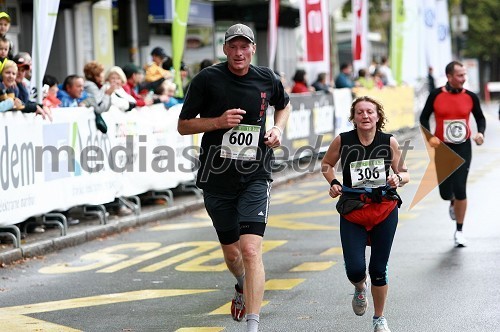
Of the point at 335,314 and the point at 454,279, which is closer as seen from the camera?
the point at 335,314

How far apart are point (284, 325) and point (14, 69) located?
574 cm

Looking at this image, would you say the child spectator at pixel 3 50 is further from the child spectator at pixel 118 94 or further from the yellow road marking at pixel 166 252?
the yellow road marking at pixel 166 252

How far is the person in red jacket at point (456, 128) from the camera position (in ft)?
38.0

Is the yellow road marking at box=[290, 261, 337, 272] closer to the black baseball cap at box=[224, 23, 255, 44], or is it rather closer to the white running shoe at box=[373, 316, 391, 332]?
the white running shoe at box=[373, 316, 391, 332]

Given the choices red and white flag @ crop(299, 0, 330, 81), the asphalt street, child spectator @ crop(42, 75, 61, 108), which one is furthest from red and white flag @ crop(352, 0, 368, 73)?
child spectator @ crop(42, 75, 61, 108)

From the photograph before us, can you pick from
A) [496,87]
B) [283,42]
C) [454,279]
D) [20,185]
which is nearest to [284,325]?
[454,279]

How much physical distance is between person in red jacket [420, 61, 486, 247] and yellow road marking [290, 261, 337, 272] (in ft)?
5.85

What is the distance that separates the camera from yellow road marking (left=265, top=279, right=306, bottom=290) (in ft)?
30.5

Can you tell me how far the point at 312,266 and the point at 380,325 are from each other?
123 inches

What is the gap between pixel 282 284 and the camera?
945 cm

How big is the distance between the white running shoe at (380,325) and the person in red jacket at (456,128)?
4357 mm

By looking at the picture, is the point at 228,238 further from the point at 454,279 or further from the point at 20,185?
the point at 20,185

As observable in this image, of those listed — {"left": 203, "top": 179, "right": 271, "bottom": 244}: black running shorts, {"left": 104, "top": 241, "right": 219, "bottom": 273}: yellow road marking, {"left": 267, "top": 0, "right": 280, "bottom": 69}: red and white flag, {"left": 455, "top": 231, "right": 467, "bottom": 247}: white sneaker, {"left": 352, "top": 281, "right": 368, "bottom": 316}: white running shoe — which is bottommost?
{"left": 104, "top": 241, "right": 219, "bottom": 273}: yellow road marking

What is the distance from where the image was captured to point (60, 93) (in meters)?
14.1
